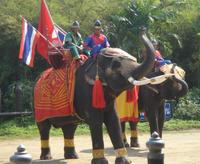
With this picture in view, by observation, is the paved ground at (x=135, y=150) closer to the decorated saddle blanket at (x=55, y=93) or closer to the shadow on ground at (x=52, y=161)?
the shadow on ground at (x=52, y=161)

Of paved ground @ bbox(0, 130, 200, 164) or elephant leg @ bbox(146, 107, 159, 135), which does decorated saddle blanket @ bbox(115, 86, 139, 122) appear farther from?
paved ground @ bbox(0, 130, 200, 164)

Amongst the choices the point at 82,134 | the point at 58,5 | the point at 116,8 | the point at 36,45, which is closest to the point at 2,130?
the point at 82,134

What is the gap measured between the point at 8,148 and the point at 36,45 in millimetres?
2534

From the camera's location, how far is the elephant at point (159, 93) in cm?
1135

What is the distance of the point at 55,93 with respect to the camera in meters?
10.4

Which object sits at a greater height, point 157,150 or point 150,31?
point 150,31

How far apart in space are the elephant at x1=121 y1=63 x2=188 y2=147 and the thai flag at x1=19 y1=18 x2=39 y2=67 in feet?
7.87

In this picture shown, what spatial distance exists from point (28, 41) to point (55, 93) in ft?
5.16

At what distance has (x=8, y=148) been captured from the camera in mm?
12664

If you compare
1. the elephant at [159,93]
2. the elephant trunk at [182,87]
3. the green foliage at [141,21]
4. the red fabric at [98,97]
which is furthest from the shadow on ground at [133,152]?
the green foliage at [141,21]

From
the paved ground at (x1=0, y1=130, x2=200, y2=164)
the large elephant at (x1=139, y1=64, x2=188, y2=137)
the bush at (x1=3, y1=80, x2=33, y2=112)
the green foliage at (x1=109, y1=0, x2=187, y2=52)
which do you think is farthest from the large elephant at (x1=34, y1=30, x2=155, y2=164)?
the green foliage at (x1=109, y1=0, x2=187, y2=52)

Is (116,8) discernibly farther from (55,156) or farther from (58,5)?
(55,156)

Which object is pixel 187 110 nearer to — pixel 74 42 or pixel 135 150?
pixel 135 150

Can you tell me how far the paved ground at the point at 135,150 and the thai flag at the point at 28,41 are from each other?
1.98 m
